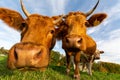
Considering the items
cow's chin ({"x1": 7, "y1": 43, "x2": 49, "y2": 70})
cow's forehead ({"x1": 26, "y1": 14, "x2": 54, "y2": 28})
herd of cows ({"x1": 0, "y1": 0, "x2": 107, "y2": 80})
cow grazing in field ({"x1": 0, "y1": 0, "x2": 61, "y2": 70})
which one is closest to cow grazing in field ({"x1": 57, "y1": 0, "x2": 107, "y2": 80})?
herd of cows ({"x1": 0, "y1": 0, "x2": 107, "y2": 80})

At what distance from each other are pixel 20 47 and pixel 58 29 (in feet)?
13.9

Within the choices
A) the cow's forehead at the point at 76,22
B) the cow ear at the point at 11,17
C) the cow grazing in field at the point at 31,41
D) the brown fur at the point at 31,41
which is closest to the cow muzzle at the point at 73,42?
the cow grazing in field at the point at 31,41

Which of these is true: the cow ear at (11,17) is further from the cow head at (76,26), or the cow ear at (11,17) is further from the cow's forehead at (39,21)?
the cow head at (76,26)

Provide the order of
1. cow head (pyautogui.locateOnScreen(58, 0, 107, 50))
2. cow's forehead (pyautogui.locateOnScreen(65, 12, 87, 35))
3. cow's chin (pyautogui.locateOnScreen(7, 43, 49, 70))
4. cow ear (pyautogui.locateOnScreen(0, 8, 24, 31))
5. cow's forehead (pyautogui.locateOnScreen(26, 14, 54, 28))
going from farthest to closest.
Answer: cow's forehead (pyautogui.locateOnScreen(65, 12, 87, 35))
cow head (pyautogui.locateOnScreen(58, 0, 107, 50))
cow ear (pyautogui.locateOnScreen(0, 8, 24, 31))
cow's forehead (pyautogui.locateOnScreen(26, 14, 54, 28))
cow's chin (pyautogui.locateOnScreen(7, 43, 49, 70))

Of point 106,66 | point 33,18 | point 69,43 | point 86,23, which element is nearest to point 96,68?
point 106,66

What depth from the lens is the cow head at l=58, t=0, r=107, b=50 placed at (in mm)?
10828

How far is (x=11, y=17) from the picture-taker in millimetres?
10578

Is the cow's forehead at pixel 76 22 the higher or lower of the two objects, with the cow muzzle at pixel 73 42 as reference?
higher

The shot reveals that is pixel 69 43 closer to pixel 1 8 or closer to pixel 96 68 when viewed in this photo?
pixel 1 8

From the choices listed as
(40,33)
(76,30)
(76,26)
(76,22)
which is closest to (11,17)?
(40,33)

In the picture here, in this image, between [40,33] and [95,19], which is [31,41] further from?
[95,19]

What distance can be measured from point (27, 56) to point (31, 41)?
100cm

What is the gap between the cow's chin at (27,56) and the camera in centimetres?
714

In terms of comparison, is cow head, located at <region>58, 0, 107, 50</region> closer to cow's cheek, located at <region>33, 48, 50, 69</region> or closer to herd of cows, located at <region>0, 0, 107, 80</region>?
herd of cows, located at <region>0, 0, 107, 80</region>
